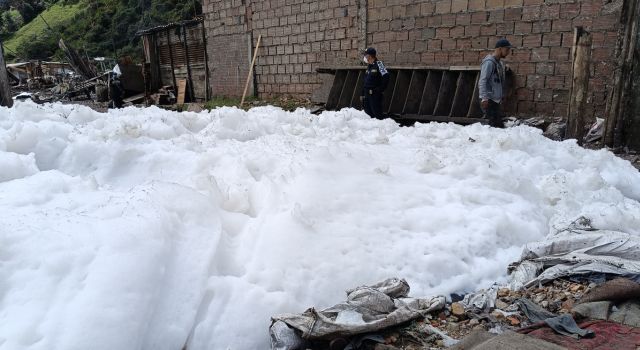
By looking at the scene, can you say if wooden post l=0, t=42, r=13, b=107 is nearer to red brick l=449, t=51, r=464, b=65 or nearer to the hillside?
red brick l=449, t=51, r=464, b=65

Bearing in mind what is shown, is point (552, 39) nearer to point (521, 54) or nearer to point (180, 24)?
point (521, 54)

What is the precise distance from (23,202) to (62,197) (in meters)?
0.20

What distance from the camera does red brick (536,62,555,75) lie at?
691 cm

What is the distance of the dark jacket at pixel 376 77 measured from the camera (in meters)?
7.64

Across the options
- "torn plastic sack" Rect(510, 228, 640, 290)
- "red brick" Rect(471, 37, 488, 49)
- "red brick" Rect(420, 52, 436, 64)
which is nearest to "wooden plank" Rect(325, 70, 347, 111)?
"red brick" Rect(420, 52, 436, 64)

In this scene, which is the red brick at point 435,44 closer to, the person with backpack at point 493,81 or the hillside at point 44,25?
the person with backpack at point 493,81

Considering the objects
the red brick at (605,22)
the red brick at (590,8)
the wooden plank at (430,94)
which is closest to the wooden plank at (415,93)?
the wooden plank at (430,94)

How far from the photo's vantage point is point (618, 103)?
5918 mm

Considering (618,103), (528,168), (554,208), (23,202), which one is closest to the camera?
(23,202)

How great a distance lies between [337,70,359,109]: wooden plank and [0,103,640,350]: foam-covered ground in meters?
4.34

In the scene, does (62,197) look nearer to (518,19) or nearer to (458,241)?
(458,241)

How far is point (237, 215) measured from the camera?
292 centimetres

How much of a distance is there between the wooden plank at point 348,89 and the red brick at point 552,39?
3579 mm

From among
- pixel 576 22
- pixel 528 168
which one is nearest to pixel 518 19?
pixel 576 22
